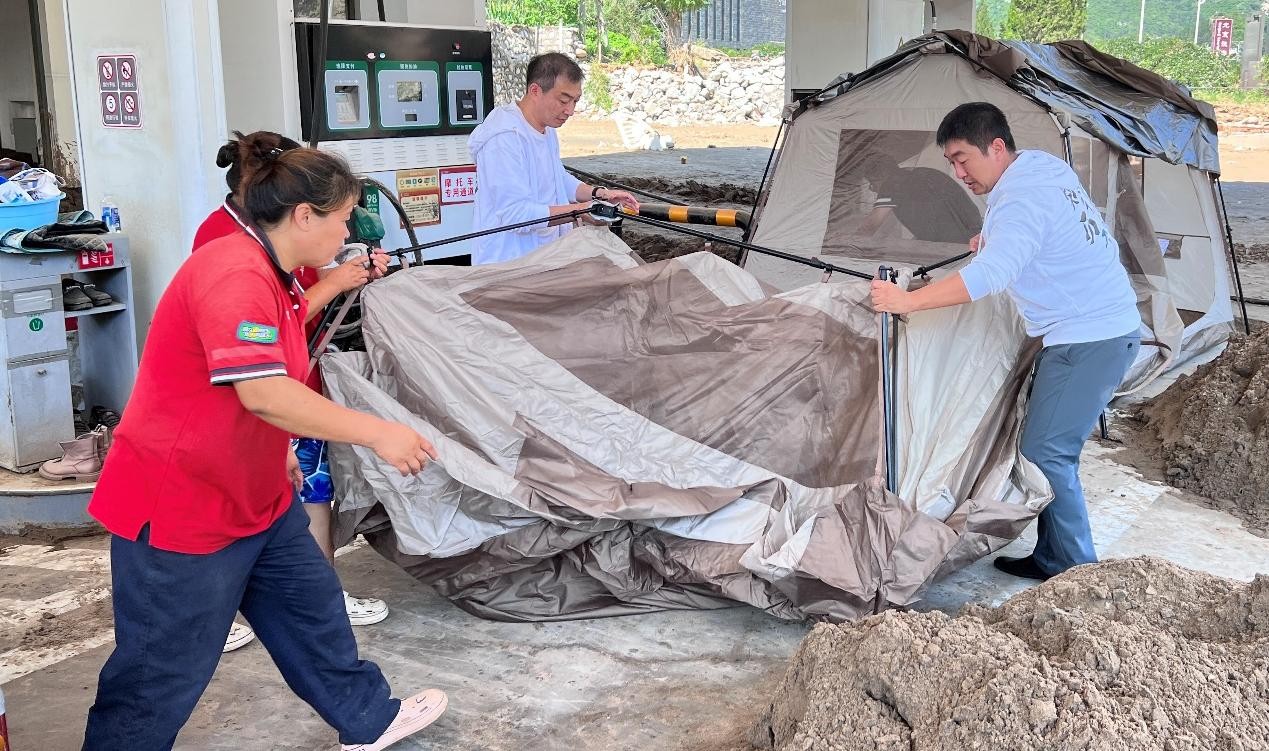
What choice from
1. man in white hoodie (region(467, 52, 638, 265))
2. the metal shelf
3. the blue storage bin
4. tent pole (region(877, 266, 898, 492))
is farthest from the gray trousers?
the blue storage bin

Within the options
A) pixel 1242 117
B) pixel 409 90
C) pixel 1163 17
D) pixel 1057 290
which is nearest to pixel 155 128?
pixel 409 90

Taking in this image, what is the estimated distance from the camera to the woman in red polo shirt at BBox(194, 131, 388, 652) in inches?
103

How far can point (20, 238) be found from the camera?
420 centimetres

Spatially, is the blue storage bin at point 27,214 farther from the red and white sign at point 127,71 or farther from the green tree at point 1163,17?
the green tree at point 1163,17

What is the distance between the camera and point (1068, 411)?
3.52 m

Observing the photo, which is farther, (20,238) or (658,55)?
(658,55)

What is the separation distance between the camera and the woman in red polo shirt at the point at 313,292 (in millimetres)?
2617

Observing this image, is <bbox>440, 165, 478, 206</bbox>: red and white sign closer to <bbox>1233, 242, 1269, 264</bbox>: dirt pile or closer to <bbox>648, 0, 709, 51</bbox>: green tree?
<bbox>1233, 242, 1269, 264</bbox>: dirt pile

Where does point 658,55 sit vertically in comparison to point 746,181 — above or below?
above

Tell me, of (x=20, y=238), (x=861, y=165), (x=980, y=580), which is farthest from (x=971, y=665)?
(x=861, y=165)

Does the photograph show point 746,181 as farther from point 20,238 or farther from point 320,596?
point 320,596

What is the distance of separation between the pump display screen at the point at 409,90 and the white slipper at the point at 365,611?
2.92m

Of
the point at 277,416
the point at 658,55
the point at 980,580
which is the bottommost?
the point at 980,580

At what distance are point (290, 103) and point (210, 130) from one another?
0.71 m
